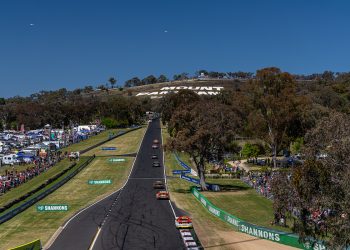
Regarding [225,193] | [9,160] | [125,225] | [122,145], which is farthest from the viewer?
[122,145]

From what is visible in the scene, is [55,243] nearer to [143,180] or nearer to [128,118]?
[143,180]

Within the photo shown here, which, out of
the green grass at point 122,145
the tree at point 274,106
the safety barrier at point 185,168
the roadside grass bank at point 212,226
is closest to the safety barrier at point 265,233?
the roadside grass bank at point 212,226

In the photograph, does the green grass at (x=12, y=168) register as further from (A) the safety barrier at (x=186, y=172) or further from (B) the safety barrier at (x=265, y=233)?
(B) the safety barrier at (x=265, y=233)

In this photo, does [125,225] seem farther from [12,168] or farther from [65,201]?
[12,168]

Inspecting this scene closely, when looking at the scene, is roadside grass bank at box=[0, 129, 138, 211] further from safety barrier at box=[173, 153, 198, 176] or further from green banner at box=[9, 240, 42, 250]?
green banner at box=[9, 240, 42, 250]

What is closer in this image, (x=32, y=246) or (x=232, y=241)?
(x=32, y=246)

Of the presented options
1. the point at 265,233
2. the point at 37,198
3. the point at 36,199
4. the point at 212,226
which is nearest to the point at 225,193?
the point at 212,226
